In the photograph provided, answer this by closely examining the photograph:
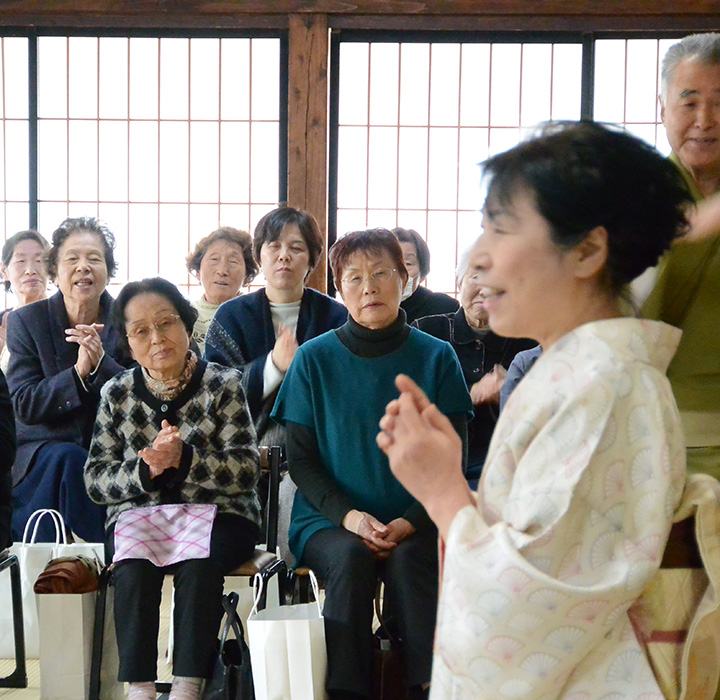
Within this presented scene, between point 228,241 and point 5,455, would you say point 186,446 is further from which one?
point 228,241

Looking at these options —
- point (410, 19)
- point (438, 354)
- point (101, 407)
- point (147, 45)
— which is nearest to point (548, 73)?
point (410, 19)

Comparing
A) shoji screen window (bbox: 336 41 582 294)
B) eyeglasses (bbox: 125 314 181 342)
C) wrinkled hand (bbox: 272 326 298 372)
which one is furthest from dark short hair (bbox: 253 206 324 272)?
shoji screen window (bbox: 336 41 582 294)

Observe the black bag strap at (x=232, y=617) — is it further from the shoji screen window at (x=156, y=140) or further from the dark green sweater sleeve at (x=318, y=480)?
the shoji screen window at (x=156, y=140)

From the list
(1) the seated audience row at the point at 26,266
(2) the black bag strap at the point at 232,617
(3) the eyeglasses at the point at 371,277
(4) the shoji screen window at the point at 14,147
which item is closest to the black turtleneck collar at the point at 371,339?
(3) the eyeglasses at the point at 371,277

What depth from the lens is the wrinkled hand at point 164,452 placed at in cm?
249

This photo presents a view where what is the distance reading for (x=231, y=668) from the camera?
89.7 inches

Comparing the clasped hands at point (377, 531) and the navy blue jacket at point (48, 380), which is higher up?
the navy blue jacket at point (48, 380)

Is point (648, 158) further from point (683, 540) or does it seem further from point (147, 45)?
point (147, 45)

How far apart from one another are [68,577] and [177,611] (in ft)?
1.02

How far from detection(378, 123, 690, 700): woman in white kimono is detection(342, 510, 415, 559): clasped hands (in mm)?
1349

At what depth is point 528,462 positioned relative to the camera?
95cm

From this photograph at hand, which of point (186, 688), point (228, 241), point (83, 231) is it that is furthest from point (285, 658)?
point (228, 241)

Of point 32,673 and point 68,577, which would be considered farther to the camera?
point 32,673

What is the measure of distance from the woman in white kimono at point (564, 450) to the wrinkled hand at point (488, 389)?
6.18 feet
